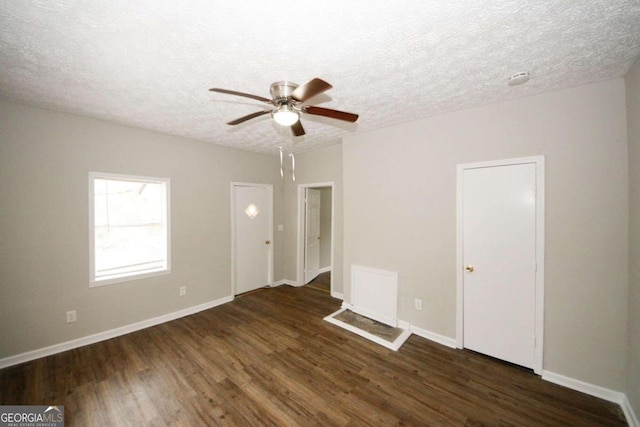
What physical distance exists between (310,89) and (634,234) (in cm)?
273

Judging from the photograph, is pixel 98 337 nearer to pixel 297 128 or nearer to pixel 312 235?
pixel 297 128

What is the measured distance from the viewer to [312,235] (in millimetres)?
5227

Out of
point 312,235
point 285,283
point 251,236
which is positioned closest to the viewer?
point 251,236

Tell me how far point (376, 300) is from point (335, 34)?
10.4ft

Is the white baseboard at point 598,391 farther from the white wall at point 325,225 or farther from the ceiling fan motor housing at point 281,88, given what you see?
the white wall at point 325,225

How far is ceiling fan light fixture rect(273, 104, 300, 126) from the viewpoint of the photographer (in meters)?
1.79

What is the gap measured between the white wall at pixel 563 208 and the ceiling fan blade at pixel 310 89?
1.90 meters

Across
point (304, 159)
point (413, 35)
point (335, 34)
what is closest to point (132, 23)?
point (335, 34)

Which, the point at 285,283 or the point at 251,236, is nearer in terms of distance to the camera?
the point at 251,236

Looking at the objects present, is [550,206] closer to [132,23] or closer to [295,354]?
[295,354]

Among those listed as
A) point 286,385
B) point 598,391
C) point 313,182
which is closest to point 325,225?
point 313,182

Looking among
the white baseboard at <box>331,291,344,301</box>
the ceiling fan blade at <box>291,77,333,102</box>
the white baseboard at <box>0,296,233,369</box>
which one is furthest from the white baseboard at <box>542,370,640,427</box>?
the white baseboard at <box>0,296,233,369</box>

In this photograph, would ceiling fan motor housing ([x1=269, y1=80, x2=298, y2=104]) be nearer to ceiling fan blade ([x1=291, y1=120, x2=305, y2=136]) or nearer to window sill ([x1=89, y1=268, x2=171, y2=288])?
ceiling fan blade ([x1=291, y1=120, x2=305, y2=136])

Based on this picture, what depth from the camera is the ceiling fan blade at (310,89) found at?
1358mm
